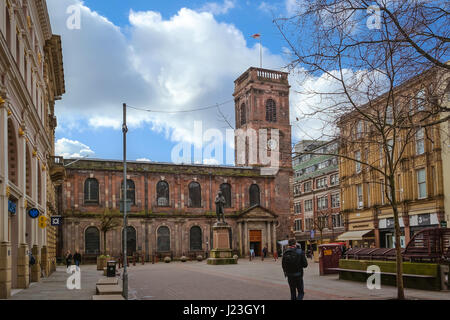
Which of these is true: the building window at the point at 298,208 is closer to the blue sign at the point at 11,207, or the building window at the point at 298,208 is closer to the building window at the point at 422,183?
the building window at the point at 422,183

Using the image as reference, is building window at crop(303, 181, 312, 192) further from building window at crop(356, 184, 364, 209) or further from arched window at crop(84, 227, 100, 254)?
arched window at crop(84, 227, 100, 254)

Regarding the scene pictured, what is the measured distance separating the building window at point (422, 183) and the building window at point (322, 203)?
122ft

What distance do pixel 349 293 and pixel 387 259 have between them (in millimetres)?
3900

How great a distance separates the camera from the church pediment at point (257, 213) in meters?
66.8

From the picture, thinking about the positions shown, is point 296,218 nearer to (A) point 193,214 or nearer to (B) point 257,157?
(B) point 257,157

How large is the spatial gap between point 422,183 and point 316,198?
4148 centimetres

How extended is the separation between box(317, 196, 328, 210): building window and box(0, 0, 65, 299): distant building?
5293 cm

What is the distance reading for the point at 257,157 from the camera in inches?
3051

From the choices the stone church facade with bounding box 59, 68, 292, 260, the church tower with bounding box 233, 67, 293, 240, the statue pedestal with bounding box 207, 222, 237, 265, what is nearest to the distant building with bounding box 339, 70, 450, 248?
the statue pedestal with bounding box 207, 222, 237, 265

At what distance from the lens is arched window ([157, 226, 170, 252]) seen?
2493 inches

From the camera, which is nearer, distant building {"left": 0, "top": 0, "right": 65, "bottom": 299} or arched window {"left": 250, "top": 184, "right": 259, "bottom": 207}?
distant building {"left": 0, "top": 0, "right": 65, "bottom": 299}

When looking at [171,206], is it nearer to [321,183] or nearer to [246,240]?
[246,240]
